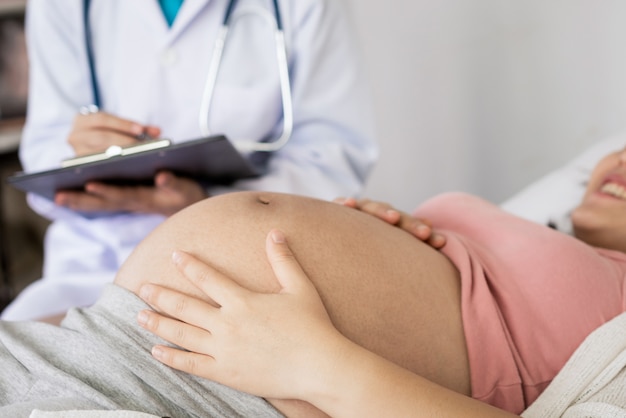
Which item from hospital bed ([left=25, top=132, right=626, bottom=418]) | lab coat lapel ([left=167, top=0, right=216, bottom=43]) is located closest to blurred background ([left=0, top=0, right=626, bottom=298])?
hospital bed ([left=25, top=132, right=626, bottom=418])

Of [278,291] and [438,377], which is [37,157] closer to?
[278,291]

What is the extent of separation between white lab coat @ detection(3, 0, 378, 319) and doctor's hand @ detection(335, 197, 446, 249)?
11.8 inches

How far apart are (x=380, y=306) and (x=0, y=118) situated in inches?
75.8

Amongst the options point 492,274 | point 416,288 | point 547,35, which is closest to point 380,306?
point 416,288

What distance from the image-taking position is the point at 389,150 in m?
2.12

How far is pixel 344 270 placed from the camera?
0.83 m

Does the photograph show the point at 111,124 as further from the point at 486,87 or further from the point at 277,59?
the point at 486,87

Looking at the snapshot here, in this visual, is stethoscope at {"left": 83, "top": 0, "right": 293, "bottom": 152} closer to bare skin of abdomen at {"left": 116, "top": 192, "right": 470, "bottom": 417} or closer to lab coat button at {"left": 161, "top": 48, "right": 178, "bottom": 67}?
lab coat button at {"left": 161, "top": 48, "right": 178, "bottom": 67}

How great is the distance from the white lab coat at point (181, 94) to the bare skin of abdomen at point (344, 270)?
1.41 feet

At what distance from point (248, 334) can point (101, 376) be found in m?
0.14

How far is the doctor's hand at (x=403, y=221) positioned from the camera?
3.16 feet

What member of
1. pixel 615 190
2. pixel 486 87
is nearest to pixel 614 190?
pixel 615 190

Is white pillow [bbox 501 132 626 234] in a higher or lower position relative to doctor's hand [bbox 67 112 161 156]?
lower

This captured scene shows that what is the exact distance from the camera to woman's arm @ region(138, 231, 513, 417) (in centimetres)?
68
